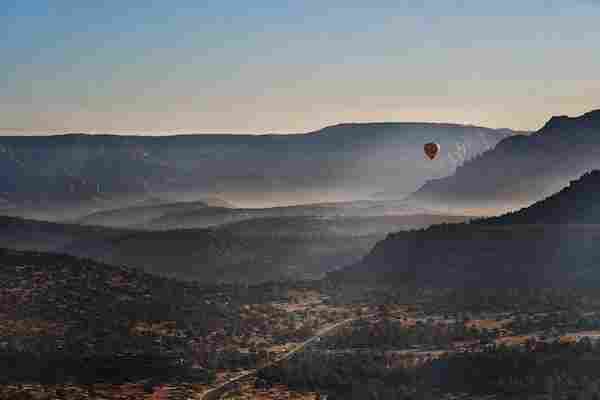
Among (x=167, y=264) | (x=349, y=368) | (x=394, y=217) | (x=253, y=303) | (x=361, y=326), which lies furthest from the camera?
(x=394, y=217)

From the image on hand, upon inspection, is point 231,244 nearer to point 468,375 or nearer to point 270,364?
point 270,364

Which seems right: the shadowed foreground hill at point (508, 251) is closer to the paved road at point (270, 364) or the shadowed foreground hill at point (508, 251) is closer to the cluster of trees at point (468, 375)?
the paved road at point (270, 364)

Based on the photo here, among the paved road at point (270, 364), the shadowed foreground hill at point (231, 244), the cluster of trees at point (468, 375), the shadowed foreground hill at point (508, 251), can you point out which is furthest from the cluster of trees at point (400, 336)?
the shadowed foreground hill at point (231, 244)

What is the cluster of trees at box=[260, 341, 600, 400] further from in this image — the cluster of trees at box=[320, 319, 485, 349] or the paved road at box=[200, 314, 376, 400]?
the cluster of trees at box=[320, 319, 485, 349]

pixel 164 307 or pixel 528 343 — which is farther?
pixel 164 307

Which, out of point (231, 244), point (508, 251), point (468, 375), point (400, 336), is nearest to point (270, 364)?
point (400, 336)

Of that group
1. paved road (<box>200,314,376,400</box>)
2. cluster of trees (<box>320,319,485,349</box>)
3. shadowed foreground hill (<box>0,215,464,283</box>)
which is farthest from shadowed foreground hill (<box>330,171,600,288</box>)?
shadowed foreground hill (<box>0,215,464,283</box>)

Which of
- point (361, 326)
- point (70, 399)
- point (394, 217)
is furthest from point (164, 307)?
point (394, 217)

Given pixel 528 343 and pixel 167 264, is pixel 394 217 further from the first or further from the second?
pixel 528 343
